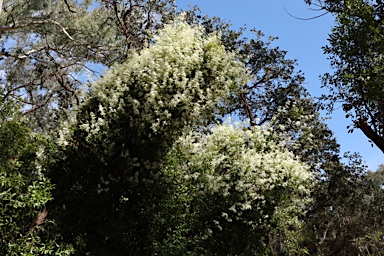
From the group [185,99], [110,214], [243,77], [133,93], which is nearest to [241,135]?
[243,77]

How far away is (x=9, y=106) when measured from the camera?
222 inches

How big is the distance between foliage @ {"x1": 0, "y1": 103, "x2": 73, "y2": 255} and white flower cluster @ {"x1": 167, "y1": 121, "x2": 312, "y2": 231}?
224 cm

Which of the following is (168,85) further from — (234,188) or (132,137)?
(234,188)

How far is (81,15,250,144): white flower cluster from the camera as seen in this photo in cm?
642

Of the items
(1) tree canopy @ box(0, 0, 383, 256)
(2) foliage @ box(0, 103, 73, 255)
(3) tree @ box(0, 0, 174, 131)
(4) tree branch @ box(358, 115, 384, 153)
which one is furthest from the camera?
(3) tree @ box(0, 0, 174, 131)

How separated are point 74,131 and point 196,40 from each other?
7.87ft

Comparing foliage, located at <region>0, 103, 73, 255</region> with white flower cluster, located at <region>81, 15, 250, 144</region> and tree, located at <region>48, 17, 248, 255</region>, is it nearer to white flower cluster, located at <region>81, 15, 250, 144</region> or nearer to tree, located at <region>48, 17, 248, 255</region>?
tree, located at <region>48, 17, 248, 255</region>

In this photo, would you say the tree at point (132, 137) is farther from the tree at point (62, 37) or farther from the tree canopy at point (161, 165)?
the tree at point (62, 37)

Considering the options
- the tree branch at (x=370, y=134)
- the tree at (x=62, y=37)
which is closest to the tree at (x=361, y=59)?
the tree branch at (x=370, y=134)

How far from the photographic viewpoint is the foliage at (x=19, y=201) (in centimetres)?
522

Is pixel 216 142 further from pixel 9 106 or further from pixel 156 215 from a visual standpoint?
pixel 9 106

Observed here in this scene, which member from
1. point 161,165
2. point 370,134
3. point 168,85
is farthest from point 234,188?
point 370,134

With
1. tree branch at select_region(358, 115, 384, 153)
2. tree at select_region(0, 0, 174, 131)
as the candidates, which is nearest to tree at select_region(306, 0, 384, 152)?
tree branch at select_region(358, 115, 384, 153)

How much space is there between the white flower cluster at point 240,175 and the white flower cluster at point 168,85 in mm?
590
